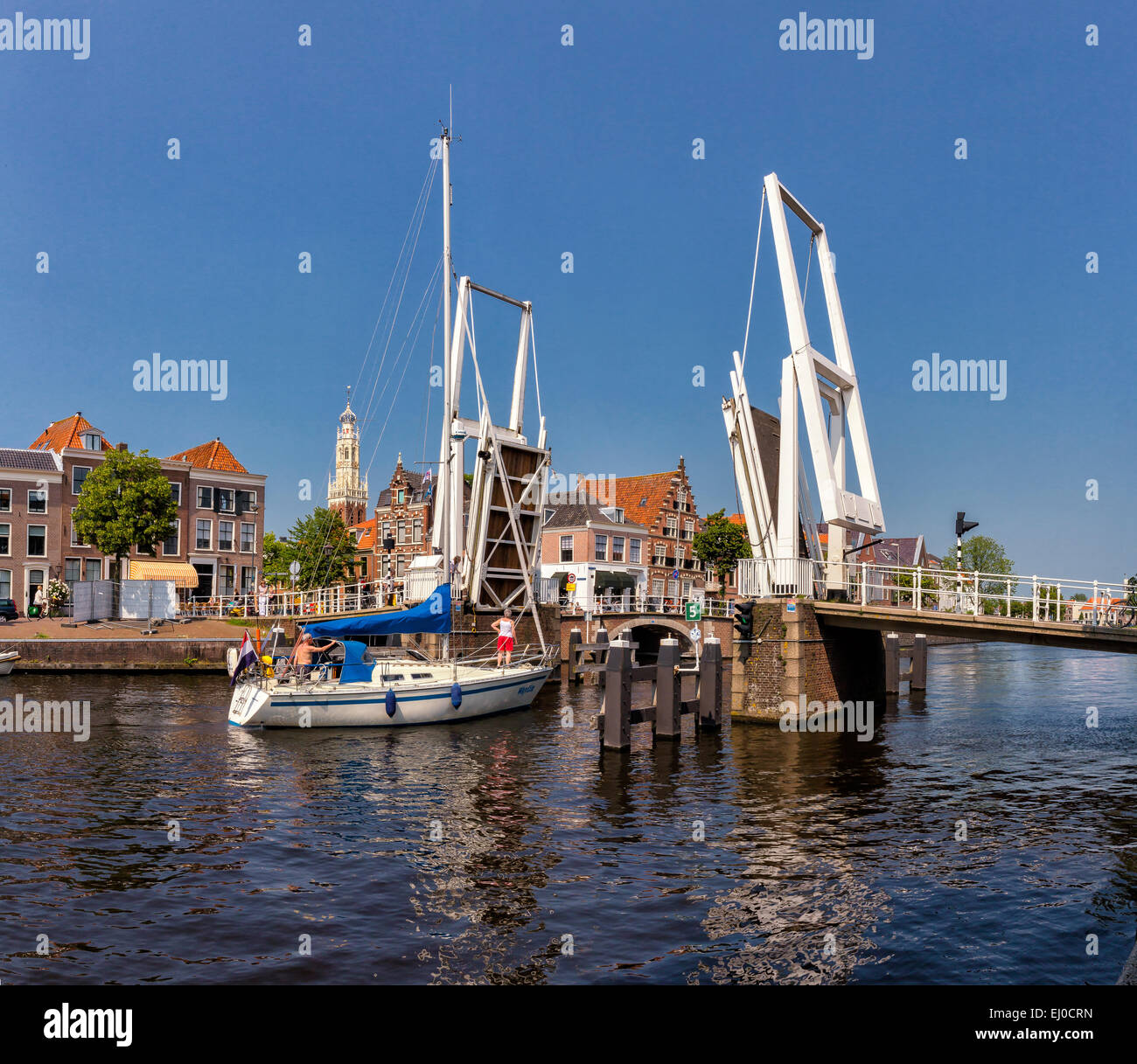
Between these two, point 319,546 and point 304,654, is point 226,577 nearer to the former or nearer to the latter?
point 319,546

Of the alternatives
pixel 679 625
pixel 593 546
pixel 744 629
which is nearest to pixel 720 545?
pixel 593 546

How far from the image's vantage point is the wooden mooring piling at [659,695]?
21234mm

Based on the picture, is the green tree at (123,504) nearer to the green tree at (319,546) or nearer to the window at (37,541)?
the window at (37,541)

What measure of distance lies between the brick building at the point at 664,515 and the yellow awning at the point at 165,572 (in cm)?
3009

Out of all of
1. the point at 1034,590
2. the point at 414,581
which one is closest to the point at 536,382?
the point at 414,581

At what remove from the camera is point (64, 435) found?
60.8 meters

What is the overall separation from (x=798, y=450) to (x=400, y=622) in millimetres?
13352

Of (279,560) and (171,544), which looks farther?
(279,560)

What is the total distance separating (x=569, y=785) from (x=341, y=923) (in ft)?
27.0

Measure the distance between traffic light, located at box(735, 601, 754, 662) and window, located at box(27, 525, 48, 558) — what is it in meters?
48.9

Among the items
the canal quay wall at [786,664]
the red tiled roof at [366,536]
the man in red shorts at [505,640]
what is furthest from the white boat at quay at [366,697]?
the red tiled roof at [366,536]
